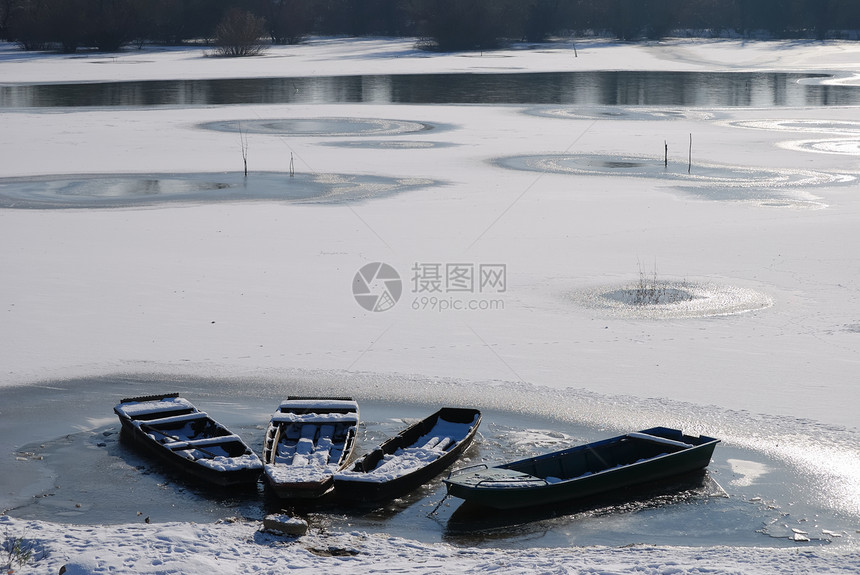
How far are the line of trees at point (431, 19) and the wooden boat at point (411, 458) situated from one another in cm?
7681

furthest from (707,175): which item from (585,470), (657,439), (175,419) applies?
(175,419)

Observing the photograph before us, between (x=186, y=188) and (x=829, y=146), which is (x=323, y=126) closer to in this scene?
(x=186, y=188)

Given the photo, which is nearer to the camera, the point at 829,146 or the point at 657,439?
the point at 657,439

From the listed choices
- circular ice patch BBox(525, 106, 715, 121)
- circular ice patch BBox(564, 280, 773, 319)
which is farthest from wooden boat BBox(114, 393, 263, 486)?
circular ice patch BBox(525, 106, 715, 121)

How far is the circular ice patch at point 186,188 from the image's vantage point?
1967 centimetres

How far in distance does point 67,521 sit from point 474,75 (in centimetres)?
4966

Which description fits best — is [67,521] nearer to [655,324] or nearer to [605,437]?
[605,437]

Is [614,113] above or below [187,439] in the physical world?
above

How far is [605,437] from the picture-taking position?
8938 mm

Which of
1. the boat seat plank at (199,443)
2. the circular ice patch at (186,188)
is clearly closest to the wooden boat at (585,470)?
the boat seat plank at (199,443)

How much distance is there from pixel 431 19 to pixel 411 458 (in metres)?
79.5

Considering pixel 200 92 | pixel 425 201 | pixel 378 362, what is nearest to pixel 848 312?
pixel 378 362

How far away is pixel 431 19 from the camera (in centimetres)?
8431

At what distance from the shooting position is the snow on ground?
692 centimetres
